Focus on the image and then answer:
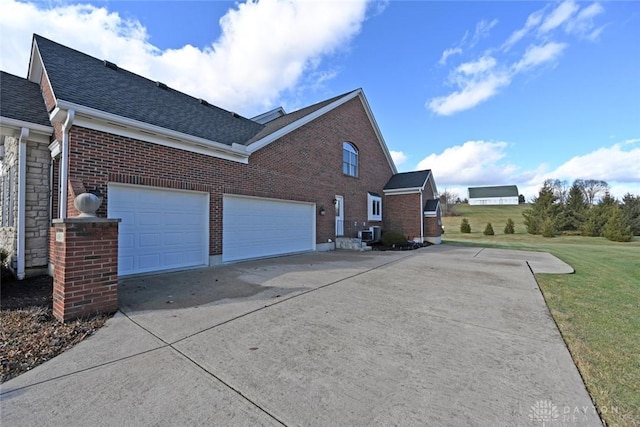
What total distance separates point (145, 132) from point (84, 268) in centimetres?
373

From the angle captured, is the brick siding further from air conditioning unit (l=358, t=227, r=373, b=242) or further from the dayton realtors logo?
the dayton realtors logo

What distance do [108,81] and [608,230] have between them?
38.7 meters

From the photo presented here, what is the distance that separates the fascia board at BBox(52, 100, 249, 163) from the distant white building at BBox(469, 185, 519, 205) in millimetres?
75446

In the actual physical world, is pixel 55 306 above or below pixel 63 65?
below

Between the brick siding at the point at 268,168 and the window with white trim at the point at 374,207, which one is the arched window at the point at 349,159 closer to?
the brick siding at the point at 268,168

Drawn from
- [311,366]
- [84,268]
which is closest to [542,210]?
[311,366]

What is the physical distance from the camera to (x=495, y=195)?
2680 inches

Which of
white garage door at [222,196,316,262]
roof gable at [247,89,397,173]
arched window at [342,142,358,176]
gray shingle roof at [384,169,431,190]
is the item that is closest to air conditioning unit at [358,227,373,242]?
arched window at [342,142,358,176]

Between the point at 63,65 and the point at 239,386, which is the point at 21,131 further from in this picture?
the point at 239,386

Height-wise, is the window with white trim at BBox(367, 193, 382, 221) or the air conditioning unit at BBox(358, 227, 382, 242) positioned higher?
the window with white trim at BBox(367, 193, 382, 221)

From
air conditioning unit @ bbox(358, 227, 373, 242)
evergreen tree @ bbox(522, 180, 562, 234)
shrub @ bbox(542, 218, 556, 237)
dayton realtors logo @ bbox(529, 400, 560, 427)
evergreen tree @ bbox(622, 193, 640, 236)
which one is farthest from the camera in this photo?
evergreen tree @ bbox(522, 180, 562, 234)

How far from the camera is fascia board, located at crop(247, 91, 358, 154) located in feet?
30.0

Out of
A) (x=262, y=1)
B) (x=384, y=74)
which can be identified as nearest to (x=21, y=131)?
(x=262, y=1)

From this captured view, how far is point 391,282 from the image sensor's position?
6270mm
